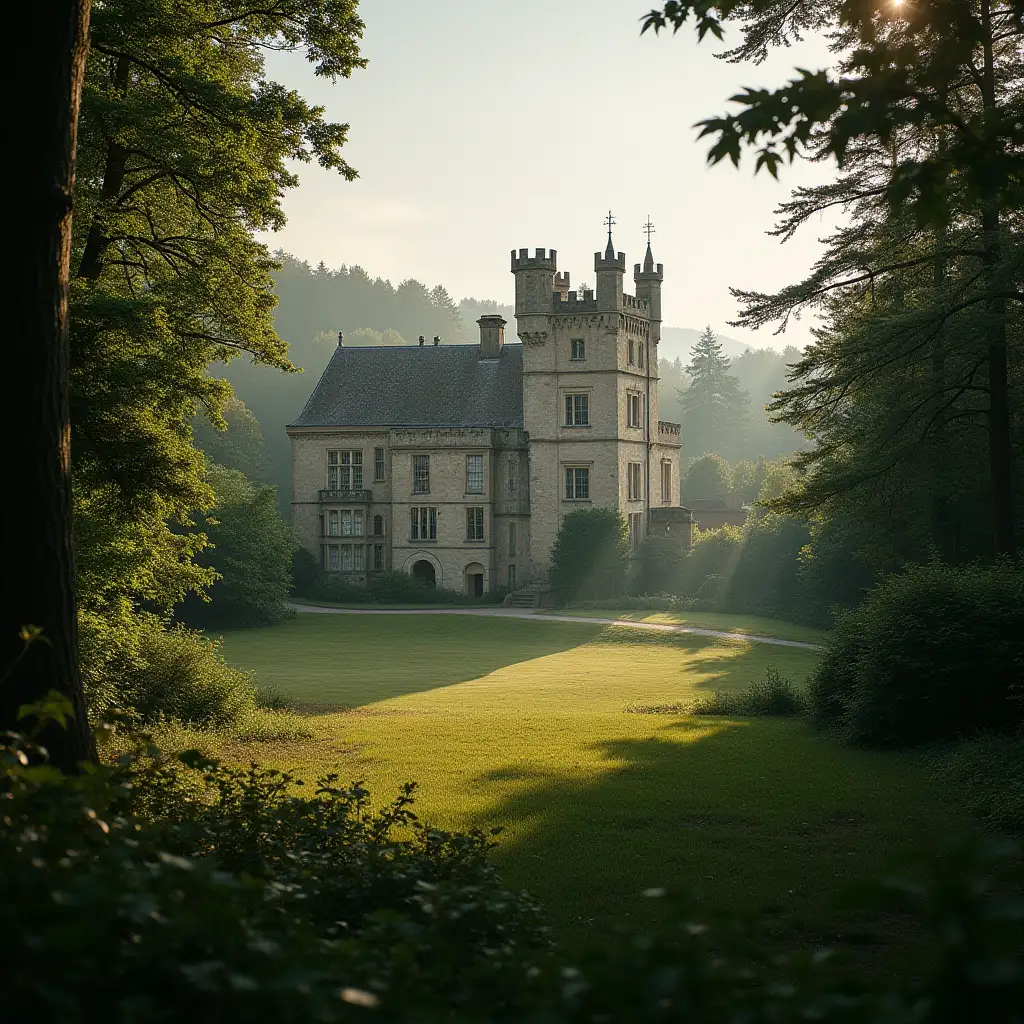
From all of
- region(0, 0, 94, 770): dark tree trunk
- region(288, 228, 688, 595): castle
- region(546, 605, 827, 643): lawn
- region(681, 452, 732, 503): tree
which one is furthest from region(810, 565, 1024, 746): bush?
region(681, 452, 732, 503): tree

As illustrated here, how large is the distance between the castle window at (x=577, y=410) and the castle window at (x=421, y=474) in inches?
290

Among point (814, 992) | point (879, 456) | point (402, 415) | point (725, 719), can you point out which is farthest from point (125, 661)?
point (402, 415)

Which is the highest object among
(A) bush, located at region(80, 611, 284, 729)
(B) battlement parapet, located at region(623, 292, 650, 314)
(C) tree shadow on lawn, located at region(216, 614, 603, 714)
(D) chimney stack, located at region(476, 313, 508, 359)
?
Result: (B) battlement parapet, located at region(623, 292, 650, 314)

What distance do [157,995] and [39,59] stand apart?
5.46 m

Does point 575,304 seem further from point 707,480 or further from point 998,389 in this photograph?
point 707,480

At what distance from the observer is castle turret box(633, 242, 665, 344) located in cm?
5762

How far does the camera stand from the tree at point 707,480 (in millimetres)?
90312

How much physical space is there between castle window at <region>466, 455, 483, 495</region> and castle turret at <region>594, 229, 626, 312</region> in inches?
378

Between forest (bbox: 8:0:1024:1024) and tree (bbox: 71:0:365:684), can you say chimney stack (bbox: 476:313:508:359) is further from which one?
A: tree (bbox: 71:0:365:684)

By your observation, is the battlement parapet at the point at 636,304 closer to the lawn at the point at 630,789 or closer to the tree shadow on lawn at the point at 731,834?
the lawn at the point at 630,789

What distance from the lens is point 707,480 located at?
9088cm

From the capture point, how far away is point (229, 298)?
15.7 m

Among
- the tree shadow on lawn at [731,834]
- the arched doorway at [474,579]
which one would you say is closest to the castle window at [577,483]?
the arched doorway at [474,579]

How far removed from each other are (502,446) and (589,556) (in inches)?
297
